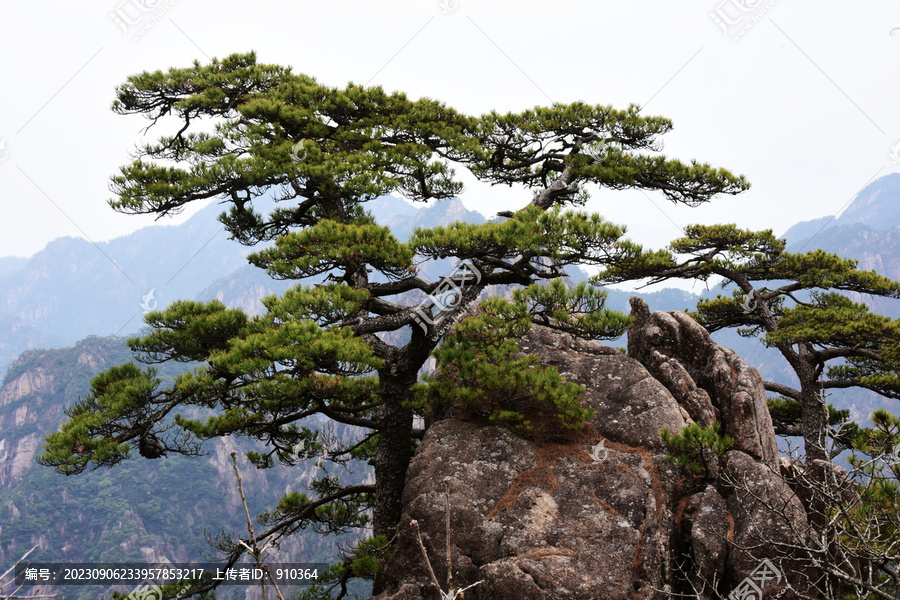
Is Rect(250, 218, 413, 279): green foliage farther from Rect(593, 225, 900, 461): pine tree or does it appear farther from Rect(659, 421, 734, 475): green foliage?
Rect(593, 225, 900, 461): pine tree

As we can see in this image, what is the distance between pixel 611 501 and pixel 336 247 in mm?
4717

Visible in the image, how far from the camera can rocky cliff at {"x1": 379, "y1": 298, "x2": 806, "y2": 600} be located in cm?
649

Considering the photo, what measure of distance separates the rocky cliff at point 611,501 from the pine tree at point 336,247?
1386 mm

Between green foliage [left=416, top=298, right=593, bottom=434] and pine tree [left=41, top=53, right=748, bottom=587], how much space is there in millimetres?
529

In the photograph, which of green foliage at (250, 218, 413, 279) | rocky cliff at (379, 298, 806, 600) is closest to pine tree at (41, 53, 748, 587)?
green foliage at (250, 218, 413, 279)

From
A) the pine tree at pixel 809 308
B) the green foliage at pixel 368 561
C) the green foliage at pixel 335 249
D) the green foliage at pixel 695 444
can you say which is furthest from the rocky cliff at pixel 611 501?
the pine tree at pixel 809 308

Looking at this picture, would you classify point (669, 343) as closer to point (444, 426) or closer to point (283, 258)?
point (444, 426)

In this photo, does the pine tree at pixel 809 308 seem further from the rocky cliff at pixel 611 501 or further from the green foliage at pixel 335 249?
the green foliage at pixel 335 249

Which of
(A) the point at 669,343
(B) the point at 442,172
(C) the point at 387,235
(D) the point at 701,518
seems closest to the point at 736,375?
(A) the point at 669,343

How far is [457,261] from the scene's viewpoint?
871cm

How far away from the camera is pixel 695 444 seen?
7.15 metres

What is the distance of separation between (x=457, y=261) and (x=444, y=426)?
2401 millimetres

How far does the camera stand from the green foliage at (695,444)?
710 centimetres

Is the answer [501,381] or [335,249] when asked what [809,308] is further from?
[335,249]
